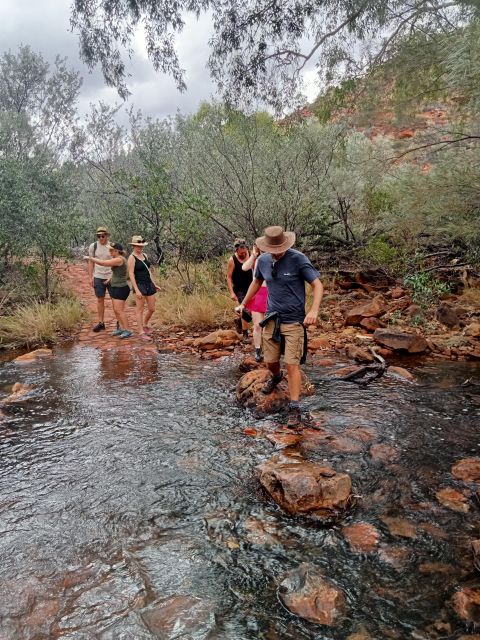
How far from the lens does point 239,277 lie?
755cm

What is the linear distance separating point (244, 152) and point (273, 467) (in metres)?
8.06

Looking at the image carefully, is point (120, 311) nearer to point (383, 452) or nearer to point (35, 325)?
point (35, 325)

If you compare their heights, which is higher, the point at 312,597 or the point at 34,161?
the point at 34,161

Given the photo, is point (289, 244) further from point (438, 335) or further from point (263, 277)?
point (438, 335)

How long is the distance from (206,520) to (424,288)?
21.3 ft

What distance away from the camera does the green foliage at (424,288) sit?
8570 millimetres

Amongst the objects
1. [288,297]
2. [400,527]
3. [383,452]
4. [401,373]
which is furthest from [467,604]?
[401,373]

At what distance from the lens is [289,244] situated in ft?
16.0

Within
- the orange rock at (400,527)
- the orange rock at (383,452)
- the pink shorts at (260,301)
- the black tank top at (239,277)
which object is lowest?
the orange rock at (383,452)

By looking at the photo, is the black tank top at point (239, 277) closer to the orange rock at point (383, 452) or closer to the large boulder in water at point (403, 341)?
the large boulder in water at point (403, 341)

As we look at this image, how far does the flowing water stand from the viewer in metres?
2.59

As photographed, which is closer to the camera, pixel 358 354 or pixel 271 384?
pixel 271 384

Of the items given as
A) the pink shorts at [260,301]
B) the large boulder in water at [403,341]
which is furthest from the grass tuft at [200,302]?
the large boulder in water at [403,341]

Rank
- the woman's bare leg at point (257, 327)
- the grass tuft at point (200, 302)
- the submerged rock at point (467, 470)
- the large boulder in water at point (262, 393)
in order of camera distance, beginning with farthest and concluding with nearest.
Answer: the grass tuft at point (200, 302), the woman's bare leg at point (257, 327), the large boulder in water at point (262, 393), the submerged rock at point (467, 470)
